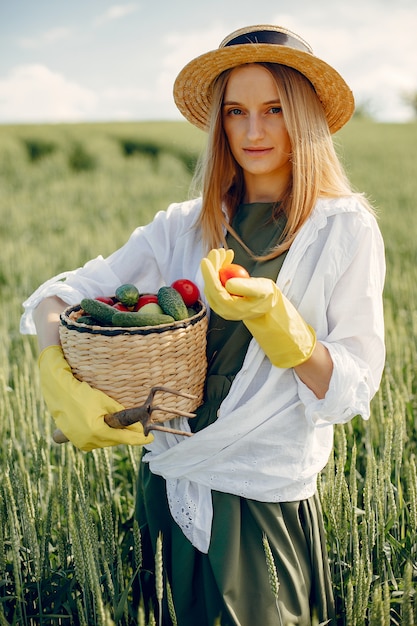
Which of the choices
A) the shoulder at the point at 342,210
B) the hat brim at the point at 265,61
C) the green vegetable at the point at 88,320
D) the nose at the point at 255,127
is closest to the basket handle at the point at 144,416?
the green vegetable at the point at 88,320

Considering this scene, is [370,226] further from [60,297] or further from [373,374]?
[60,297]

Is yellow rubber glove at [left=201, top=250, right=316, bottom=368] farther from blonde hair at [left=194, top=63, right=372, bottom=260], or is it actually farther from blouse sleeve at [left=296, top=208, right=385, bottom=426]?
blonde hair at [left=194, top=63, right=372, bottom=260]

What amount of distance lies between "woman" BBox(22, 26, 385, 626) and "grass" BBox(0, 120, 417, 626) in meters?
0.14

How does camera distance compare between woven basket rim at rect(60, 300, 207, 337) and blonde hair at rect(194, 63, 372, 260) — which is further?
blonde hair at rect(194, 63, 372, 260)

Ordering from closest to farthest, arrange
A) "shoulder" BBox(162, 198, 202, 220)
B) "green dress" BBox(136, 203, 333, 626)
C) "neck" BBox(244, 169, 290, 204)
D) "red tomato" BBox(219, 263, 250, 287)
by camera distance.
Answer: "red tomato" BBox(219, 263, 250, 287)
"green dress" BBox(136, 203, 333, 626)
"neck" BBox(244, 169, 290, 204)
"shoulder" BBox(162, 198, 202, 220)

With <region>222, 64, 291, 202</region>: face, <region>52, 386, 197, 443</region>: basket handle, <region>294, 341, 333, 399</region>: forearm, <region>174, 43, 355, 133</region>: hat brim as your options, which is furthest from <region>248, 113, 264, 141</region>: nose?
<region>52, 386, 197, 443</region>: basket handle

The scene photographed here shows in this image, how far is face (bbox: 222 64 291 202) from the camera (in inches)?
67.3

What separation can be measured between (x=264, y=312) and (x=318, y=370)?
221 millimetres

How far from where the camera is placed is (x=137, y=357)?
149cm

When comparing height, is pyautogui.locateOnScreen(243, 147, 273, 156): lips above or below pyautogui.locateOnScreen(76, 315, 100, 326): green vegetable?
above

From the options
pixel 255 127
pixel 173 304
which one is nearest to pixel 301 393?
pixel 173 304

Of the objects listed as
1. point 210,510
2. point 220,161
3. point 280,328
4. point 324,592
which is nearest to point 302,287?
point 280,328

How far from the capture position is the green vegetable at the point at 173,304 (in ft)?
5.15

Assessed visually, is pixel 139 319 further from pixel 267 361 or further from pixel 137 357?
pixel 267 361
